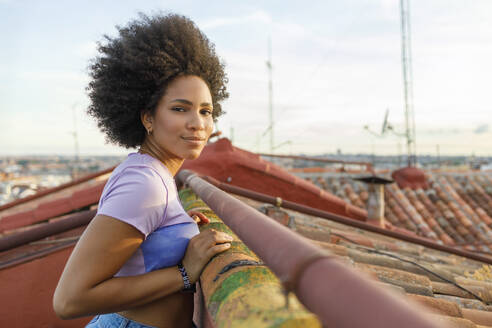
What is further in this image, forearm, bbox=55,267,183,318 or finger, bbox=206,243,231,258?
finger, bbox=206,243,231,258

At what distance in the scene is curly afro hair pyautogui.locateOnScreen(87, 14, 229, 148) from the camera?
1640mm

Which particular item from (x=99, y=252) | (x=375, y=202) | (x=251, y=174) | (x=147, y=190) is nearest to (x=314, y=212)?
(x=147, y=190)

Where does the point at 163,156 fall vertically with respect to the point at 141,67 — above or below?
below

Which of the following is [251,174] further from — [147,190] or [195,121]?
[147,190]

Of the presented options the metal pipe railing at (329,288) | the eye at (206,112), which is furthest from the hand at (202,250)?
the eye at (206,112)

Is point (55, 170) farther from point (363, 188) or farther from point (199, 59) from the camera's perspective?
point (199, 59)

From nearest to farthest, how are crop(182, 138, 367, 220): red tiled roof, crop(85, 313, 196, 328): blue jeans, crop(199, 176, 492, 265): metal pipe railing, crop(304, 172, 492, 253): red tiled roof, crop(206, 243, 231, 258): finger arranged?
crop(206, 243, 231, 258): finger → crop(85, 313, 196, 328): blue jeans → crop(199, 176, 492, 265): metal pipe railing → crop(182, 138, 367, 220): red tiled roof → crop(304, 172, 492, 253): red tiled roof

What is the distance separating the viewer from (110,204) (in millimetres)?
1109

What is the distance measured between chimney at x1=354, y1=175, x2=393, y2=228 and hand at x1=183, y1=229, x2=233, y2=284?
5.84 meters

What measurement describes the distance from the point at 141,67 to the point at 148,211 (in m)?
0.79

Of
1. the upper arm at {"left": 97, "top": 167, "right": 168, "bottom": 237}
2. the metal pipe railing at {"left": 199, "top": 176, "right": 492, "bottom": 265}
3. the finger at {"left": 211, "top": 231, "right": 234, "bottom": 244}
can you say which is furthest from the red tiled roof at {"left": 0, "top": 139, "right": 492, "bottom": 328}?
the upper arm at {"left": 97, "top": 167, "right": 168, "bottom": 237}

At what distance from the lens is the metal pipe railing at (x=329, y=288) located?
0.46 m

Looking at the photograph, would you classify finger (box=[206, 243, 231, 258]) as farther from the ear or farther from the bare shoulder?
the ear

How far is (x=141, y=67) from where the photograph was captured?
164cm
